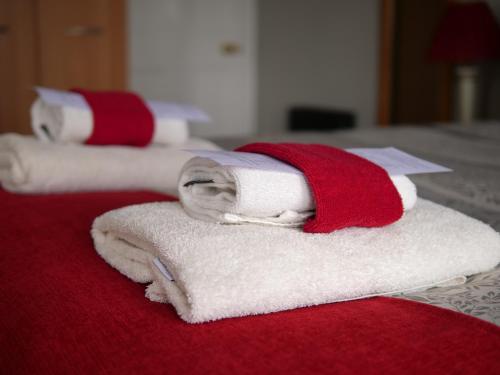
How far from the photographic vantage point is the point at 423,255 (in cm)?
71

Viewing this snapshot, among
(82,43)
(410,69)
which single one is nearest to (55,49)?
(82,43)

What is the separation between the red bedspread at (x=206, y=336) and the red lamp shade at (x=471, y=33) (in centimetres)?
305

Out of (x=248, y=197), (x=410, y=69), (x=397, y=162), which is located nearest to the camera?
(x=248, y=197)

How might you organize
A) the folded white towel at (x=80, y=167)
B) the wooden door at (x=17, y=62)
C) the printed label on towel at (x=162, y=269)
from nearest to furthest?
the printed label on towel at (x=162, y=269)
the folded white towel at (x=80, y=167)
the wooden door at (x=17, y=62)

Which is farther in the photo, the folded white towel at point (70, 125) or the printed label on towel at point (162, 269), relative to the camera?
the folded white towel at point (70, 125)

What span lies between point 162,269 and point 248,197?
0.14 meters

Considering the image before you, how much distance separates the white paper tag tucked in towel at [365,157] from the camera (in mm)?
735

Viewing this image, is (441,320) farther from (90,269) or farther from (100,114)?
(100,114)

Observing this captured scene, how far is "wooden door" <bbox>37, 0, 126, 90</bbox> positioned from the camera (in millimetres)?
3578

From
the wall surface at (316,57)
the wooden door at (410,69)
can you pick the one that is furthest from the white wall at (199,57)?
the wooden door at (410,69)

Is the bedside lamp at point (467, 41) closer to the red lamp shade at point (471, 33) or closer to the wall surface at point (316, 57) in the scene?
the red lamp shade at point (471, 33)

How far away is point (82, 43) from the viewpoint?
3682 millimetres

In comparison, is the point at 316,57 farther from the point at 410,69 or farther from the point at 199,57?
the point at 199,57

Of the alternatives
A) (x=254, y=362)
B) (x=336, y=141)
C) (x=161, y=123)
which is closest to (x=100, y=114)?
(x=161, y=123)
